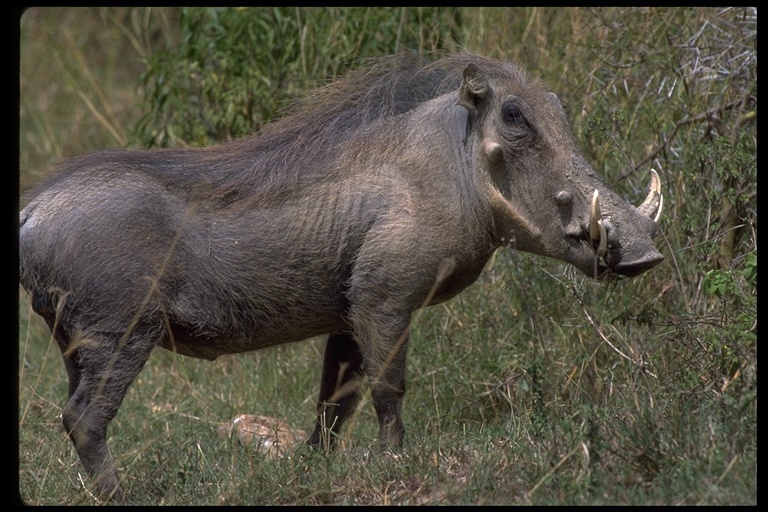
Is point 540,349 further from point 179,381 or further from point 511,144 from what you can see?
point 179,381

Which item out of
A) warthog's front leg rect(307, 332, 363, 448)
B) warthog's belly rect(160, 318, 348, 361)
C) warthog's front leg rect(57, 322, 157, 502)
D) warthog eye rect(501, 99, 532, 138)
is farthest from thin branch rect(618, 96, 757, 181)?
warthog's front leg rect(57, 322, 157, 502)

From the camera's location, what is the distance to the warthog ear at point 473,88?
13.4 ft

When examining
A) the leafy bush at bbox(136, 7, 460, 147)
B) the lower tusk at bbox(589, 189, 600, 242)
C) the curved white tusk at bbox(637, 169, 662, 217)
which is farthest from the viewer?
the leafy bush at bbox(136, 7, 460, 147)

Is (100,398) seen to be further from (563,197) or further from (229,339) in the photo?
(563,197)

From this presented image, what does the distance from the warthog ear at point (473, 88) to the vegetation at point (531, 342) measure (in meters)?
0.64

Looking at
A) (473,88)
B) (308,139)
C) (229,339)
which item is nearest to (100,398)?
(229,339)

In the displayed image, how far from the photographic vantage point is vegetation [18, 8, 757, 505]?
354cm

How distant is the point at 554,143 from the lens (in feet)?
13.4

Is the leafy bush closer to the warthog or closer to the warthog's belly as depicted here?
the warthog

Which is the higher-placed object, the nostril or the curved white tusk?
the nostril

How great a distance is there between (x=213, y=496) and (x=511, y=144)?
1.66 metres

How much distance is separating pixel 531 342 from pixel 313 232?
1543mm
